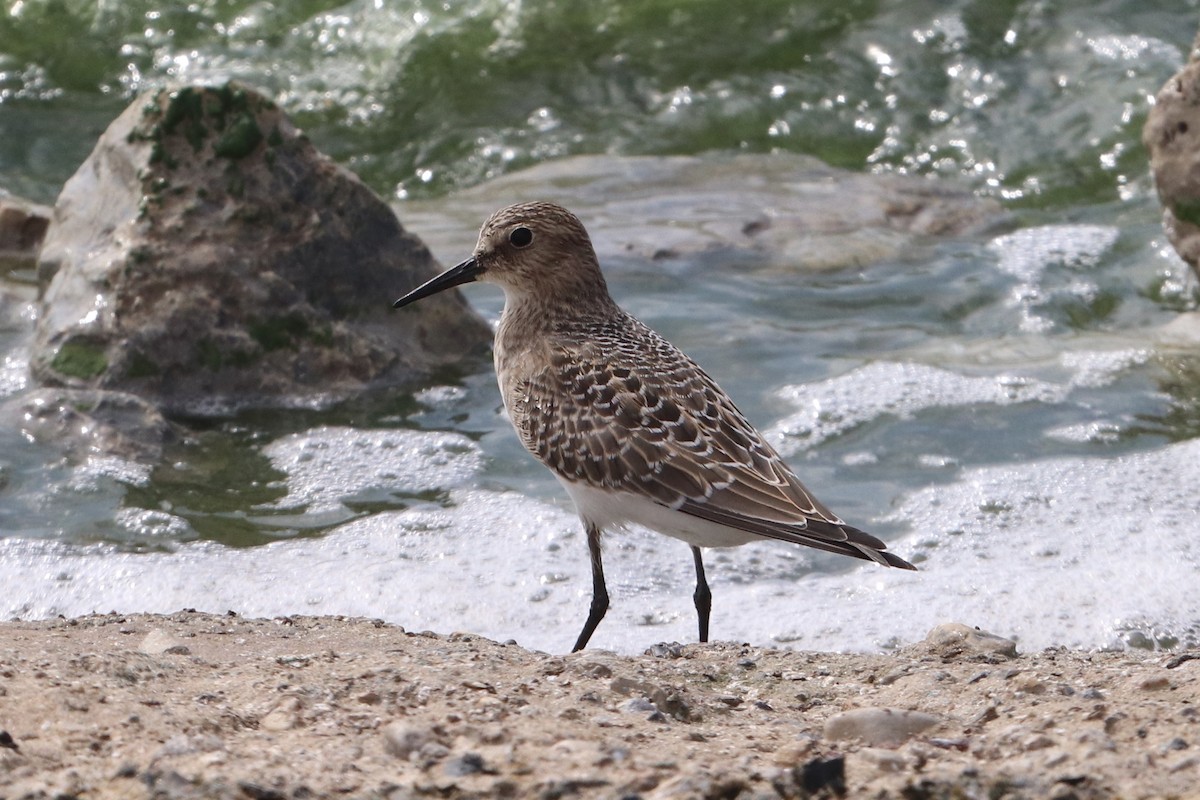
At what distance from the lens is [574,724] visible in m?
3.46

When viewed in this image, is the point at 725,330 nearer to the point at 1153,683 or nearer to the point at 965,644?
the point at 965,644

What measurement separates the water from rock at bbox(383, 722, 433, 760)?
2420 millimetres

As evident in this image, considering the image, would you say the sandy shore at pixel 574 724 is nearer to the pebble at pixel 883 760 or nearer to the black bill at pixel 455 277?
the pebble at pixel 883 760

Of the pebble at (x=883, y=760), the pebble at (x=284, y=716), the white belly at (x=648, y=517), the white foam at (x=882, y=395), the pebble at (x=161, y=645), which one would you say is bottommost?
the pebble at (x=161, y=645)

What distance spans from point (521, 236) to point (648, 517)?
4.53 ft

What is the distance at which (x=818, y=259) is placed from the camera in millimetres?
9867

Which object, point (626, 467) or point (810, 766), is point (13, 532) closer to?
point (626, 467)

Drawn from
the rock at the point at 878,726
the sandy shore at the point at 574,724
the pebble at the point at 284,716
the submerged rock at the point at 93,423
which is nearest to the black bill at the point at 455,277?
the submerged rock at the point at 93,423

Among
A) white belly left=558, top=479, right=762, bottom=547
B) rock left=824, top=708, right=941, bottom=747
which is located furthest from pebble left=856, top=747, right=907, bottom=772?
white belly left=558, top=479, right=762, bottom=547

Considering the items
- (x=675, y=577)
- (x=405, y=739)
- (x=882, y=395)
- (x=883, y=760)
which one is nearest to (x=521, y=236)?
(x=675, y=577)

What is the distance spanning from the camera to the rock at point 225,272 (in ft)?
25.0

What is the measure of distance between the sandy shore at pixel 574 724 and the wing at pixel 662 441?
19.9 inches

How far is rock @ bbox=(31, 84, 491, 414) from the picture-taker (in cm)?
761

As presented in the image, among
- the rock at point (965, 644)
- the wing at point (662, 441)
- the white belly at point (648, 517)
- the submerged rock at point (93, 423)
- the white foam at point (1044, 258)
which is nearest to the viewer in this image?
the rock at point (965, 644)
